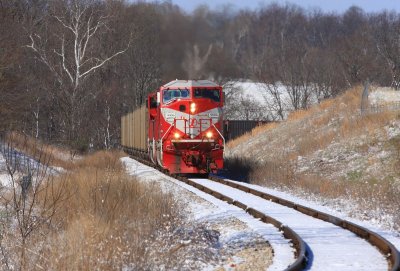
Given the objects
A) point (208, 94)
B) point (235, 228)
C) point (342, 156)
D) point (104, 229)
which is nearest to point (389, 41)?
point (342, 156)

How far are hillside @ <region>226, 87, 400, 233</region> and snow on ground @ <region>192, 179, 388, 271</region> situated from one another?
1.26 meters

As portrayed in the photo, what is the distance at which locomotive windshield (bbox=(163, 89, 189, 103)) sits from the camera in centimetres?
2347

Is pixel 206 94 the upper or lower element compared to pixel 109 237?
upper

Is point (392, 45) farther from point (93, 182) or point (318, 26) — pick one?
point (93, 182)

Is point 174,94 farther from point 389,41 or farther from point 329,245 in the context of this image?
point 389,41

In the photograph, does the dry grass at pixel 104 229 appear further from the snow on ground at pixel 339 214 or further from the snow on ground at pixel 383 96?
the snow on ground at pixel 383 96

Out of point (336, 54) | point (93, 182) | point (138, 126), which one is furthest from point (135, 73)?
point (93, 182)

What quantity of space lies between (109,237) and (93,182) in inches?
226

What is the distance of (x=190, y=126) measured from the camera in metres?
23.2

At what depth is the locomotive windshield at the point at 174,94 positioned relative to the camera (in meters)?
23.5

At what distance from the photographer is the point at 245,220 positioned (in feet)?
42.4

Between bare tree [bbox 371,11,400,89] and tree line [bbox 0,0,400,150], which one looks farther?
bare tree [bbox 371,11,400,89]

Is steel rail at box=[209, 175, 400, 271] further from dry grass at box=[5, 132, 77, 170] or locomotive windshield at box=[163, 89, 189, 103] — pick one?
locomotive windshield at box=[163, 89, 189, 103]

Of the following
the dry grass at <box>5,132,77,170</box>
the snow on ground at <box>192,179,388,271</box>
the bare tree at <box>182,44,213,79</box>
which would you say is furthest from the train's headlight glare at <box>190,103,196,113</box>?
the snow on ground at <box>192,179,388,271</box>
